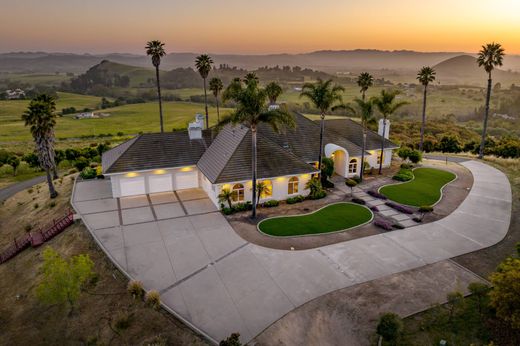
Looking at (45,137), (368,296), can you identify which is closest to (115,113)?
(45,137)

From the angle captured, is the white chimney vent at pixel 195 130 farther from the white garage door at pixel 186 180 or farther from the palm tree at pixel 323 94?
the palm tree at pixel 323 94

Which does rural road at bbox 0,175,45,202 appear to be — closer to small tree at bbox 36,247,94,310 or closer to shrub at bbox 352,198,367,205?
small tree at bbox 36,247,94,310

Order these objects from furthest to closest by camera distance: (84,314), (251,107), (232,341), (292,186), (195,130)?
1. (195,130)
2. (292,186)
3. (251,107)
4. (84,314)
5. (232,341)

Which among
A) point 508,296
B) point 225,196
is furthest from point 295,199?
point 508,296

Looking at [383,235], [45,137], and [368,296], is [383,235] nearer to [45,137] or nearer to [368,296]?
[368,296]

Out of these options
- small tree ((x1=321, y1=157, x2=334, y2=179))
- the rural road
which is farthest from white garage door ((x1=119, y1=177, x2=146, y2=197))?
the rural road

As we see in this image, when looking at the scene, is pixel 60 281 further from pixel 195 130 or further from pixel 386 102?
pixel 386 102

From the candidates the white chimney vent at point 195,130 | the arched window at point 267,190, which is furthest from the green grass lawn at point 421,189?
the white chimney vent at point 195,130
